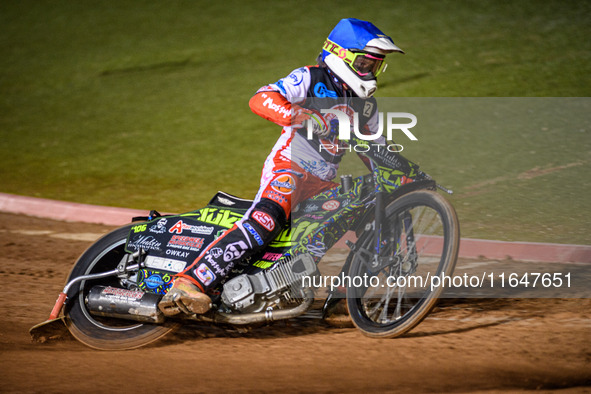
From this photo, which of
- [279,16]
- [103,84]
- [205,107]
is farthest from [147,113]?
[279,16]

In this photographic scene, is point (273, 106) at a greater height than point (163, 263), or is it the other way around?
point (273, 106)

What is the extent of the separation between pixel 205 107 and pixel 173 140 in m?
1.51

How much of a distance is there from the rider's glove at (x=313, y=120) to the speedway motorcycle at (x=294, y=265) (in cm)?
27

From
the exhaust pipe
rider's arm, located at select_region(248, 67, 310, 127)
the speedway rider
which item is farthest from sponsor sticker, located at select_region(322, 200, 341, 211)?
the exhaust pipe

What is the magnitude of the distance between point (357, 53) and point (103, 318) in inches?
81.7

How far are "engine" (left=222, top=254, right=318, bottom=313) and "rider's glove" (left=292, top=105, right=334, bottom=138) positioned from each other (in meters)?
0.66

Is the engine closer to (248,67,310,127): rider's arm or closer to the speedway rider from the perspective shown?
the speedway rider

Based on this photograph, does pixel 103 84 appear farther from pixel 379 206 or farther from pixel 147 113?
pixel 379 206

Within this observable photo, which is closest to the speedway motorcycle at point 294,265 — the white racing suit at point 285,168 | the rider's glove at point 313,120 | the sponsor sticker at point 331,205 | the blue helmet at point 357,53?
the sponsor sticker at point 331,205

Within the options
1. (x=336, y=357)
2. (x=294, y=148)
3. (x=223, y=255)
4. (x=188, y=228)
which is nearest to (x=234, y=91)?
(x=188, y=228)

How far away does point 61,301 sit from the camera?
4074 mm

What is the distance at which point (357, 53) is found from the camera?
152 inches

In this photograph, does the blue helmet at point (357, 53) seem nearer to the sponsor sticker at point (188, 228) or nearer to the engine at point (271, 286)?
the engine at point (271, 286)

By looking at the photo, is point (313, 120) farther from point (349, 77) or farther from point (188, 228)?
point (188, 228)
